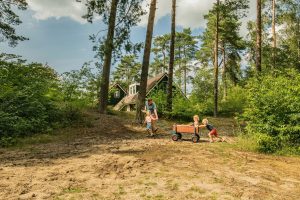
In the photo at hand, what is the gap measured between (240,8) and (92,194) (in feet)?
67.3

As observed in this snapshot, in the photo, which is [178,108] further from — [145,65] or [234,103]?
[234,103]

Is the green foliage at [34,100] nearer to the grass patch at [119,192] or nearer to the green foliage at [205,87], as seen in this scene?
the grass patch at [119,192]

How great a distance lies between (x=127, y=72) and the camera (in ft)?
235

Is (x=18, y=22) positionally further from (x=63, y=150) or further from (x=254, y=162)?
(x=254, y=162)

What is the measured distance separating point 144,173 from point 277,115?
5304 mm

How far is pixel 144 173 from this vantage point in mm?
6824

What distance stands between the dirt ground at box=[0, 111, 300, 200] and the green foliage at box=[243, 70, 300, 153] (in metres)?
0.87

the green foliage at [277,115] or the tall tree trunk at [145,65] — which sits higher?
the tall tree trunk at [145,65]

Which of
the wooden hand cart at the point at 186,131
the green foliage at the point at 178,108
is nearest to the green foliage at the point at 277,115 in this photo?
the wooden hand cart at the point at 186,131

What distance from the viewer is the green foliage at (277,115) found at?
981 cm

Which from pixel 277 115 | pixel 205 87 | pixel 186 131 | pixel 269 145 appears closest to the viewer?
pixel 269 145

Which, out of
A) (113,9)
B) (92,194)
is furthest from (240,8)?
(92,194)

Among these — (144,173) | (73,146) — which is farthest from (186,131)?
(144,173)

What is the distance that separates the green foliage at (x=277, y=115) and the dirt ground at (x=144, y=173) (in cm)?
87
